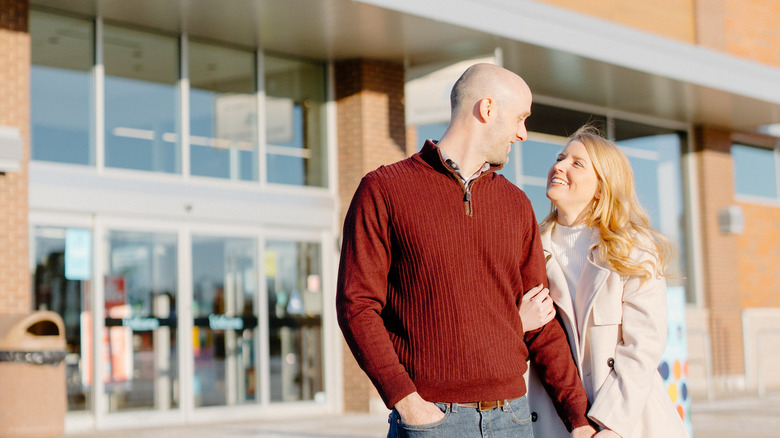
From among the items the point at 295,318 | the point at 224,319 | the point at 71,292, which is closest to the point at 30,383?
the point at 71,292

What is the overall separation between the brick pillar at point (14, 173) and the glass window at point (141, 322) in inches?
43.9

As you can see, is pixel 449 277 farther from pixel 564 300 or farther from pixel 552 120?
pixel 552 120

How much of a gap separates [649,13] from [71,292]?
378 inches

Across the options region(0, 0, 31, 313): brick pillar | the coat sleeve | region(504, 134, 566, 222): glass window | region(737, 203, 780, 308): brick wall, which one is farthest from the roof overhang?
the coat sleeve

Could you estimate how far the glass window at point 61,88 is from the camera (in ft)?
35.7

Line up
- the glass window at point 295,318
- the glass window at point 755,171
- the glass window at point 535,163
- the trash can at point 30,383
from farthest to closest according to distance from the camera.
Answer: the glass window at point 755,171 < the glass window at point 535,163 < the glass window at point 295,318 < the trash can at point 30,383

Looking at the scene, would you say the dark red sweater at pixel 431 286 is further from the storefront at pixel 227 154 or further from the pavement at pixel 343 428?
the storefront at pixel 227 154

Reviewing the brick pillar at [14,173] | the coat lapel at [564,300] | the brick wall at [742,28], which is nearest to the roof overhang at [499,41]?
the brick pillar at [14,173]

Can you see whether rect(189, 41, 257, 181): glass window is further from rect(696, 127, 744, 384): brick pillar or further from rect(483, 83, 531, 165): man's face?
rect(483, 83, 531, 165): man's face

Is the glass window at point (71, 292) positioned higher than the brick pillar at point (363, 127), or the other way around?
the brick pillar at point (363, 127)

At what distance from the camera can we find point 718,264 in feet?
58.6

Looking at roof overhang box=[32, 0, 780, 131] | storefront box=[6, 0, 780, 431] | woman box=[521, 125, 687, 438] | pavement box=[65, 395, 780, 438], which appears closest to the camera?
woman box=[521, 125, 687, 438]

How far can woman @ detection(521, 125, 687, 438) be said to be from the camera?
9.98 ft

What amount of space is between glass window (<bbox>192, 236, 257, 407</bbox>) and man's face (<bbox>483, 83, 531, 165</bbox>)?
31.3 feet
